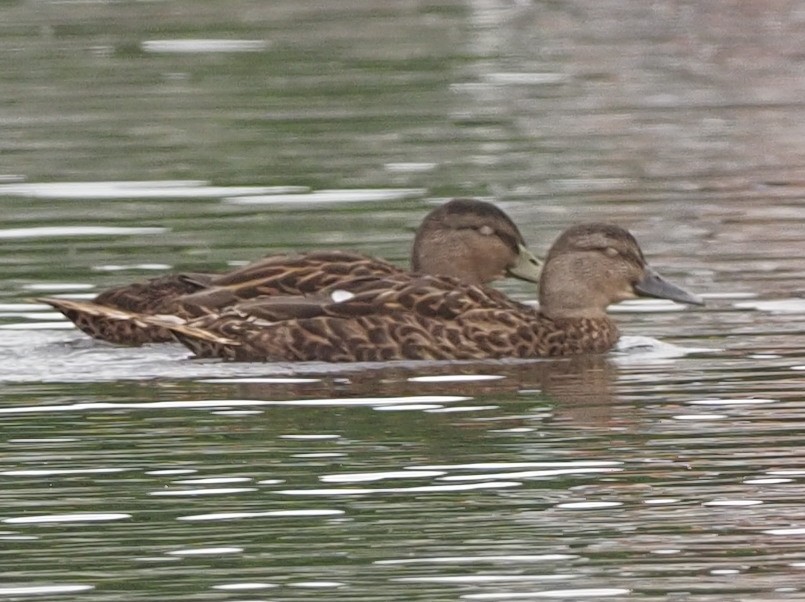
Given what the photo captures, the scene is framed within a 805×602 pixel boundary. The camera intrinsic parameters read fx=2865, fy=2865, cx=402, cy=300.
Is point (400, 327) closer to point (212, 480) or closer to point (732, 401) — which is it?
point (732, 401)

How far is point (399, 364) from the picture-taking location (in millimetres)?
13016

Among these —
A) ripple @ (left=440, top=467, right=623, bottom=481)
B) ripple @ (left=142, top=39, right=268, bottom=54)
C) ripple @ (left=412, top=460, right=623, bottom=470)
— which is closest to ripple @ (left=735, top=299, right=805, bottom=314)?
ripple @ (left=412, top=460, right=623, bottom=470)

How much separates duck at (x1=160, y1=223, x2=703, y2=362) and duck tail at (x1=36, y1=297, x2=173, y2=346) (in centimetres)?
28

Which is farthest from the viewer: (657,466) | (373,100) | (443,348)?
(373,100)

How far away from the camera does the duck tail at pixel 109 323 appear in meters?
13.2

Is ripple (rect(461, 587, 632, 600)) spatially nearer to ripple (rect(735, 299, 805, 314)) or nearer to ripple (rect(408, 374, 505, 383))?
ripple (rect(408, 374, 505, 383))

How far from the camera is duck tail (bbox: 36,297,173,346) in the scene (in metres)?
13.2

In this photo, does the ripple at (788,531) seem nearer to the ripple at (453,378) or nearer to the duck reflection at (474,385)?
the duck reflection at (474,385)

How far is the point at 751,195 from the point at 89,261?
455cm

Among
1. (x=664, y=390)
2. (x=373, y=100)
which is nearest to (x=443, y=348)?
(x=664, y=390)

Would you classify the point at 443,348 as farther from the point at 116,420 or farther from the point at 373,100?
the point at 373,100

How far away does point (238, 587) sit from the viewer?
8555 mm

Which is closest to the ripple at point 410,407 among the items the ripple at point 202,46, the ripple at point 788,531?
the ripple at point 788,531

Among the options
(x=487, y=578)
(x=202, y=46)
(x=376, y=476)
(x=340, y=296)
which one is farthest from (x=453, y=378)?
(x=202, y=46)
